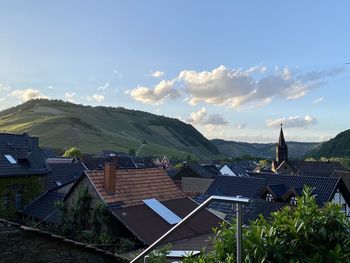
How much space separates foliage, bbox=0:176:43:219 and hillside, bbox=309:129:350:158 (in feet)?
393

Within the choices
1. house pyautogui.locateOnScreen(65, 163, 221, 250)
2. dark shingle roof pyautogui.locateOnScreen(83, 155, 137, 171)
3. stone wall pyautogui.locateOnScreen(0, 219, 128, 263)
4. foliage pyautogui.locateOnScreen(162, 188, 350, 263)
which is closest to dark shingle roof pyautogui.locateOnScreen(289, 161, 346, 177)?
dark shingle roof pyautogui.locateOnScreen(83, 155, 137, 171)

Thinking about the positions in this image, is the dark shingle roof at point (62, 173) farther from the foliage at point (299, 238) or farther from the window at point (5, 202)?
the foliage at point (299, 238)

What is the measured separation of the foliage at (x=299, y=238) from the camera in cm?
310

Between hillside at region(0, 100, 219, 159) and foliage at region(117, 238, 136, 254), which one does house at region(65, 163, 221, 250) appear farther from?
Result: hillside at region(0, 100, 219, 159)

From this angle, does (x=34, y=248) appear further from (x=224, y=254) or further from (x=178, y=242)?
(x=178, y=242)

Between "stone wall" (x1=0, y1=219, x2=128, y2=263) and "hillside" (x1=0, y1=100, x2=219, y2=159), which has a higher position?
"hillside" (x1=0, y1=100, x2=219, y2=159)

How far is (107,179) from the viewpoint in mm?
21469

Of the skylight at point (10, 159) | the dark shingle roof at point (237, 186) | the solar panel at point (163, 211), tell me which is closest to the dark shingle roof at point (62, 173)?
the skylight at point (10, 159)

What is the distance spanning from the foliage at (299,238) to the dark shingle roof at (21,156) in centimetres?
2647

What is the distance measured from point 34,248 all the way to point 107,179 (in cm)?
1459

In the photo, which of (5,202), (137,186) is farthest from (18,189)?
(137,186)

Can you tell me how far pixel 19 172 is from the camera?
28062 millimetres

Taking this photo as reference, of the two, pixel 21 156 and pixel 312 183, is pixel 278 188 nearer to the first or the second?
pixel 312 183

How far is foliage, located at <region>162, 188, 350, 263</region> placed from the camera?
10.2 ft
